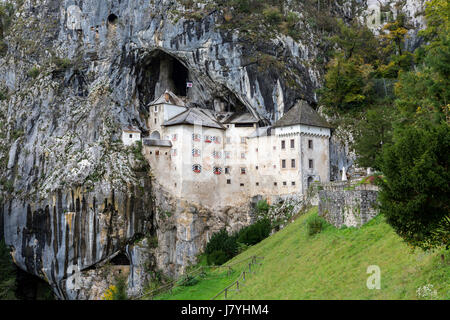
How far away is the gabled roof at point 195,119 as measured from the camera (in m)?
60.1

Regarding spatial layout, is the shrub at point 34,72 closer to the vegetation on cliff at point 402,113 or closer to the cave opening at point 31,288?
the cave opening at point 31,288

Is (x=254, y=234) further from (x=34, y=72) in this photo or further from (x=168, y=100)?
(x=34, y=72)

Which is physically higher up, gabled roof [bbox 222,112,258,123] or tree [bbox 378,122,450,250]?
gabled roof [bbox 222,112,258,123]

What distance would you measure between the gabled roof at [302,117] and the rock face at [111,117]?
89.6 inches

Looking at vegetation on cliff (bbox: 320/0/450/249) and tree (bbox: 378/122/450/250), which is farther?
vegetation on cliff (bbox: 320/0/450/249)

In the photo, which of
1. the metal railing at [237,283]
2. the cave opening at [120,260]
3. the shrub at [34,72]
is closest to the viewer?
the metal railing at [237,283]

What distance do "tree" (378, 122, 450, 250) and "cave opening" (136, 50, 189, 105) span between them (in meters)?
45.7

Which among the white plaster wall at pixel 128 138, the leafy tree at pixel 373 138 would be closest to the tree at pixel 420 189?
the leafy tree at pixel 373 138

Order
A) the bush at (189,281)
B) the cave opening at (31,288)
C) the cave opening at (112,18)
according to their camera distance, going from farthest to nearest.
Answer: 1. the cave opening at (112,18)
2. the cave opening at (31,288)
3. the bush at (189,281)

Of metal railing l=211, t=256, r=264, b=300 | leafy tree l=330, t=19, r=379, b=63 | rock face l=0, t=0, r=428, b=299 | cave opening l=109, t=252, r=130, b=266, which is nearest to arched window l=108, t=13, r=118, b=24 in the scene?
rock face l=0, t=0, r=428, b=299

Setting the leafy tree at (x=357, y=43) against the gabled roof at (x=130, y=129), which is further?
the leafy tree at (x=357, y=43)

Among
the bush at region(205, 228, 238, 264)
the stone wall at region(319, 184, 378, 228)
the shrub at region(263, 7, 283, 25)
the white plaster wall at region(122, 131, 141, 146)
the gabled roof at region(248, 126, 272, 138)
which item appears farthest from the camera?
the shrub at region(263, 7, 283, 25)

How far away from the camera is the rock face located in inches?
2330

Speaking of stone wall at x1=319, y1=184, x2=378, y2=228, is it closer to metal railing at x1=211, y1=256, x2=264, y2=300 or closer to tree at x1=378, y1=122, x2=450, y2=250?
metal railing at x1=211, y1=256, x2=264, y2=300
